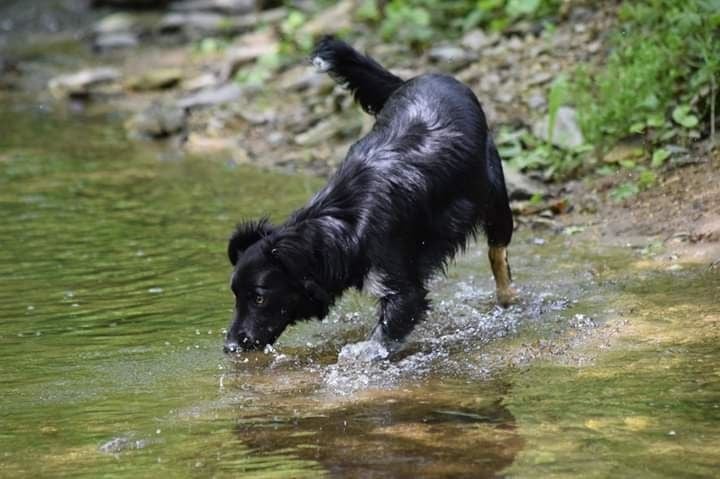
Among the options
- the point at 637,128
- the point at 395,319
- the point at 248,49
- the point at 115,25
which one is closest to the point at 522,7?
the point at 637,128

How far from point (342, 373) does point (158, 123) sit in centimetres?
916

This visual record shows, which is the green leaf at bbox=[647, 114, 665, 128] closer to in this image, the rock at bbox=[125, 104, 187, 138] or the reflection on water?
the reflection on water

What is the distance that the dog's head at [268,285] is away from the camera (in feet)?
20.6

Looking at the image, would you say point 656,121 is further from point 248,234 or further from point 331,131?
point 248,234

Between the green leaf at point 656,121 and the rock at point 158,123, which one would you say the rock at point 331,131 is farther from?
the green leaf at point 656,121

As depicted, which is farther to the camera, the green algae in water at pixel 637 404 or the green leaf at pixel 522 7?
the green leaf at pixel 522 7

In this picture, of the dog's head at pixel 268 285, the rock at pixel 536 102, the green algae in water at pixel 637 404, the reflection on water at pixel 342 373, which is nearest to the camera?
the green algae in water at pixel 637 404

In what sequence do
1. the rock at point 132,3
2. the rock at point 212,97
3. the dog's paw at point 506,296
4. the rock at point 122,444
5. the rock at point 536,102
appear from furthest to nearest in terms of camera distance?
1. the rock at point 132,3
2. the rock at point 212,97
3. the rock at point 536,102
4. the dog's paw at point 506,296
5. the rock at point 122,444

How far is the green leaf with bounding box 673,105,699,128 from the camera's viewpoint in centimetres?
962

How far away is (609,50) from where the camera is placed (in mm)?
11914

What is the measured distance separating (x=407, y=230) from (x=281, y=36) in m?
11.3

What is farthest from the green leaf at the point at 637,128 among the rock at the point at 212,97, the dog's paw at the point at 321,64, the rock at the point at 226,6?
the rock at the point at 226,6

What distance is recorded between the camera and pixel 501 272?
24.7 feet

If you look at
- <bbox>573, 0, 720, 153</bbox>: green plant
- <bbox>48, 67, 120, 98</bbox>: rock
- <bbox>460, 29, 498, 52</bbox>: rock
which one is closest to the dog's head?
<bbox>573, 0, 720, 153</bbox>: green plant
